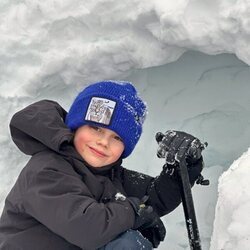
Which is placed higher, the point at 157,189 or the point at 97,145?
the point at 97,145

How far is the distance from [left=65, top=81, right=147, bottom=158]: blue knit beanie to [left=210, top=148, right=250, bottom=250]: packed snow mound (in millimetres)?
425

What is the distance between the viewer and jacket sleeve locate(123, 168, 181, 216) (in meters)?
2.20

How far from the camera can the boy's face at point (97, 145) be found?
1958mm

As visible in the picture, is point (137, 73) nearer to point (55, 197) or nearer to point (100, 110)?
point (100, 110)

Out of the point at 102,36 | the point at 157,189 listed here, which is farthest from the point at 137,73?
the point at 157,189

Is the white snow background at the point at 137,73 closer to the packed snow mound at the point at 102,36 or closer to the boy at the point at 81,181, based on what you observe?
the packed snow mound at the point at 102,36

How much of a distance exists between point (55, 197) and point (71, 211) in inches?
2.9

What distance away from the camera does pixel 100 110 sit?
1.99 metres

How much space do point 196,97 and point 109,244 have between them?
1.71m

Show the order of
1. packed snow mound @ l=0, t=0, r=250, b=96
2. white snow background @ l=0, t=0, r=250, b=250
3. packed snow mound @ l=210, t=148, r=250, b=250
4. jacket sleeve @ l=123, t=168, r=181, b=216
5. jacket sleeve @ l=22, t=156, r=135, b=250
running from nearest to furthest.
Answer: jacket sleeve @ l=22, t=156, r=135, b=250, packed snow mound @ l=210, t=148, r=250, b=250, jacket sleeve @ l=123, t=168, r=181, b=216, packed snow mound @ l=0, t=0, r=250, b=96, white snow background @ l=0, t=0, r=250, b=250

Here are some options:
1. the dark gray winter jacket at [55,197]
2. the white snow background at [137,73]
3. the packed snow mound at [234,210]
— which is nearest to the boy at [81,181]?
the dark gray winter jacket at [55,197]

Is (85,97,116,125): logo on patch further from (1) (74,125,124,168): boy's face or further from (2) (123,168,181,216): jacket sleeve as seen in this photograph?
(2) (123,168,181,216): jacket sleeve

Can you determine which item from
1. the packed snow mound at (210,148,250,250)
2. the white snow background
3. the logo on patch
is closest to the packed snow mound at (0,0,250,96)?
the white snow background

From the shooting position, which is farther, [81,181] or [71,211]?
[81,181]
